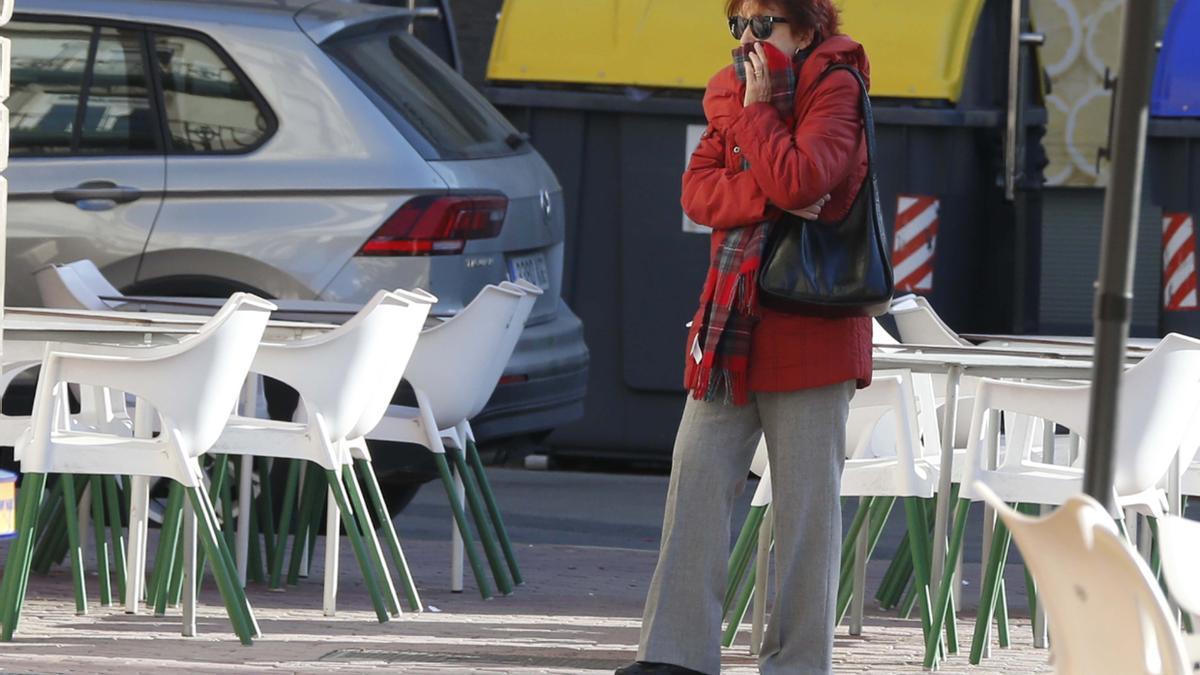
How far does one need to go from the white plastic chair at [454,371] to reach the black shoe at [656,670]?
5.53 ft

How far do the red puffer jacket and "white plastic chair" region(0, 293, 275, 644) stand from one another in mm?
1253

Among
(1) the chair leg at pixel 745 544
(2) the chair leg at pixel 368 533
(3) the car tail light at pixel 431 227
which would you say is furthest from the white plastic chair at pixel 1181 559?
(3) the car tail light at pixel 431 227

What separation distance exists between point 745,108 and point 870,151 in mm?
287

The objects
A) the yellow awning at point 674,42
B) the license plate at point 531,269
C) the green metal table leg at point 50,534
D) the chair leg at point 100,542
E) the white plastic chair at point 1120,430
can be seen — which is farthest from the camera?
the yellow awning at point 674,42

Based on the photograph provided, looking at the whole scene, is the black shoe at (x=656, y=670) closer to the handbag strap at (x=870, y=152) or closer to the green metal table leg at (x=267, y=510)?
the handbag strap at (x=870, y=152)

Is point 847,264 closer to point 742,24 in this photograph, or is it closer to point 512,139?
point 742,24

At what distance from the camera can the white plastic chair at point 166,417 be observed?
5.49 metres

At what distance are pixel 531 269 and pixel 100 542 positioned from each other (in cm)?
202

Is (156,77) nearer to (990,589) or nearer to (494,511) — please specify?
(494,511)

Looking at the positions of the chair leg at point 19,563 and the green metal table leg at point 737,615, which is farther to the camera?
the green metal table leg at point 737,615

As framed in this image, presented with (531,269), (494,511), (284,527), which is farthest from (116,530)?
(531,269)

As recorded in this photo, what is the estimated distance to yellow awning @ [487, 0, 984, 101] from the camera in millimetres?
9617

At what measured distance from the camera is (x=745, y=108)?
4812 millimetres

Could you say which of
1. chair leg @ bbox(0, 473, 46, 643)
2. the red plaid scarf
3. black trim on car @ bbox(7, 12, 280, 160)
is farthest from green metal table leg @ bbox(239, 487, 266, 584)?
the red plaid scarf
